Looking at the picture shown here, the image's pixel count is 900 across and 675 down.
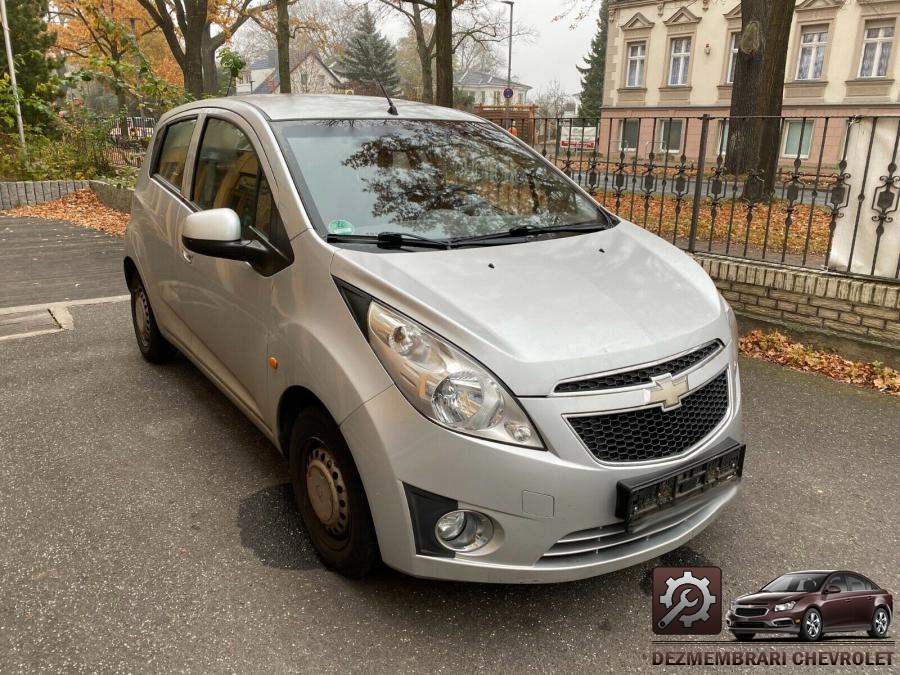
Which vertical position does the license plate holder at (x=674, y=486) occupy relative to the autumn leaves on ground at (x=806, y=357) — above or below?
above

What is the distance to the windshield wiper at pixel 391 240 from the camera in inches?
109

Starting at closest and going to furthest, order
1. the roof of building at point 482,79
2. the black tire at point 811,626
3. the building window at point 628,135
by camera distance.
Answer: the black tire at point 811,626, the building window at point 628,135, the roof of building at point 482,79

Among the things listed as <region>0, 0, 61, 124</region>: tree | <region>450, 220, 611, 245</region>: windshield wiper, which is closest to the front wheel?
Answer: <region>450, 220, 611, 245</region>: windshield wiper

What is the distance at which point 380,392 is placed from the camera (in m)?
2.30

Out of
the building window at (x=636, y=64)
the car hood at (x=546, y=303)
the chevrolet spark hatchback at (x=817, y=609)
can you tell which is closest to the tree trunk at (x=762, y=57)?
the car hood at (x=546, y=303)

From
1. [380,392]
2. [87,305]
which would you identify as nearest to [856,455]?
[380,392]

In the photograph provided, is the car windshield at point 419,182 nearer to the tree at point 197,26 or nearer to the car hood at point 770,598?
the car hood at point 770,598

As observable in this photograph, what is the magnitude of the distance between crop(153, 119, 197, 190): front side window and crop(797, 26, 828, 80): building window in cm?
3077

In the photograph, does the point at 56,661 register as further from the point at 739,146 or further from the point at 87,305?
the point at 739,146

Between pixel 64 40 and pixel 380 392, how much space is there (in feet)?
145

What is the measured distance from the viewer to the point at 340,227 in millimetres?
2834

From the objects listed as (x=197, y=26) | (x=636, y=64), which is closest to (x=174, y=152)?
(x=197, y=26)

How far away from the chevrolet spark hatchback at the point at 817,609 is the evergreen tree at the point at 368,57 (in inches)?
2290

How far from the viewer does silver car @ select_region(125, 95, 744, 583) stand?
2.21 m
